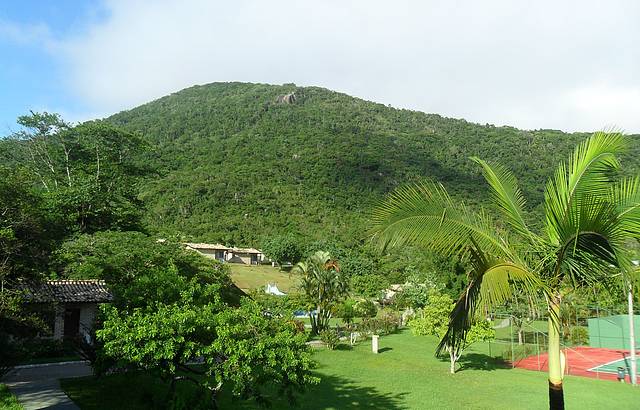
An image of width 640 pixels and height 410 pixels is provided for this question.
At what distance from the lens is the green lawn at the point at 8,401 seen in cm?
1103

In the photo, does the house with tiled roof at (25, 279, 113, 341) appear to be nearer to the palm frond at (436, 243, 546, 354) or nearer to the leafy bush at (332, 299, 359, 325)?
the palm frond at (436, 243, 546, 354)

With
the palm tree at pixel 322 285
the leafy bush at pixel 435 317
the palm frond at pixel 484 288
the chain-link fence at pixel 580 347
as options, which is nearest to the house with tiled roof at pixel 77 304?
the palm tree at pixel 322 285

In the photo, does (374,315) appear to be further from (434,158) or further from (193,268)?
(434,158)

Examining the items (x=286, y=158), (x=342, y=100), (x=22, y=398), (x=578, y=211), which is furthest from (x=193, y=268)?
(x=342, y=100)

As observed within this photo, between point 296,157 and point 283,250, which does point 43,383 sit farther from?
point 296,157

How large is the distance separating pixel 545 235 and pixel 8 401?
12.7 m

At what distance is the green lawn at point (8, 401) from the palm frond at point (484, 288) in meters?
10.6

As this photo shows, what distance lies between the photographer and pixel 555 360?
6.12 metres

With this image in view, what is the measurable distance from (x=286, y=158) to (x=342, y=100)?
77.2m

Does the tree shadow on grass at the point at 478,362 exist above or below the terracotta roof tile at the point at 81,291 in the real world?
below

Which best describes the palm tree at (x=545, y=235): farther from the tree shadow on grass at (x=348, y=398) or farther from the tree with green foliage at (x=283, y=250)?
the tree with green foliage at (x=283, y=250)

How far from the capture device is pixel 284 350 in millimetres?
9180

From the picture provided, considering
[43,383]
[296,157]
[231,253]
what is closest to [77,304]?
[43,383]

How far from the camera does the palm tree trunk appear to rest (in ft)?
19.7
